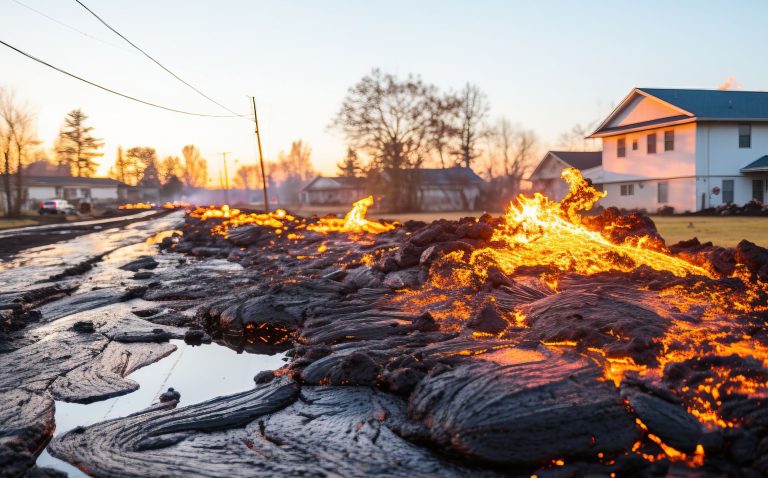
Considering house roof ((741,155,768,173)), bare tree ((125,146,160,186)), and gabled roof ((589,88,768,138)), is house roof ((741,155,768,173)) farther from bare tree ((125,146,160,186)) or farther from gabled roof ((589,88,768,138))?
bare tree ((125,146,160,186))

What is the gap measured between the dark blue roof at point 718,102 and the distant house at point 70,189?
2619 inches

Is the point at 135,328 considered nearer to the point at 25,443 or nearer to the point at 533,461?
the point at 25,443

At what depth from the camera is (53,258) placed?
1727cm

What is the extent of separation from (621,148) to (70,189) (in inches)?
3141

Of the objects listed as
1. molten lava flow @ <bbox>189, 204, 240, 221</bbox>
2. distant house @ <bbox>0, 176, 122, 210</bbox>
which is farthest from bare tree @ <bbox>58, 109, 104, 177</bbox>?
molten lava flow @ <bbox>189, 204, 240, 221</bbox>

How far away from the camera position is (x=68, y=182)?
8456cm

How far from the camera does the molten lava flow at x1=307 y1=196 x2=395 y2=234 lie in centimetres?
1967

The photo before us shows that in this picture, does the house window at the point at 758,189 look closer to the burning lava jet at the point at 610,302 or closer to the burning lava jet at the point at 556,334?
the burning lava jet at the point at 556,334

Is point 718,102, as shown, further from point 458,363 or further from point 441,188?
point 458,363

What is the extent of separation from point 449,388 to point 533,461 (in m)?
0.96

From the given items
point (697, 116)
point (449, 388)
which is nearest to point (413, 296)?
point (449, 388)

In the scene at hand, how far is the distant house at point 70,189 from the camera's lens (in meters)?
77.4

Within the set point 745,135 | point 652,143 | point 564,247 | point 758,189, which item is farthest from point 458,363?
point 745,135

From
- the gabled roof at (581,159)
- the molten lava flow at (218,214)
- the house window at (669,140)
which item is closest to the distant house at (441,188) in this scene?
the gabled roof at (581,159)
